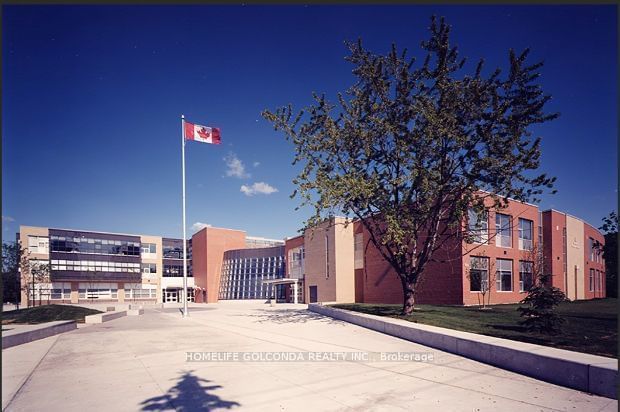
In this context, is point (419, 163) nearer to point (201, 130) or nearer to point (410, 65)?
point (410, 65)

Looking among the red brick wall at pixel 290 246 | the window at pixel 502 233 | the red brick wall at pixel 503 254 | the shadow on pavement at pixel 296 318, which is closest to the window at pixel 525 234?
the red brick wall at pixel 503 254

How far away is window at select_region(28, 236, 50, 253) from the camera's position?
54.1 m

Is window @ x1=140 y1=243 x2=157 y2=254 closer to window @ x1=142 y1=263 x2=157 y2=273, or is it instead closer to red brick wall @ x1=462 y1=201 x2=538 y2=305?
window @ x1=142 y1=263 x2=157 y2=273

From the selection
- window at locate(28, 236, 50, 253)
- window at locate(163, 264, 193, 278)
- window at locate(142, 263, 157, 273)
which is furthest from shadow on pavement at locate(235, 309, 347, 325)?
window at locate(163, 264, 193, 278)

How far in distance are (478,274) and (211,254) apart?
47918 millimetres

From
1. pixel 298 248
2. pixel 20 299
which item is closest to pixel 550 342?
pixel 298 248

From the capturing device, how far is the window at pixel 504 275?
2844 cm

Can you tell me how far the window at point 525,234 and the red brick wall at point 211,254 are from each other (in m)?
47.6

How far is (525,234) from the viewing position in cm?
3130

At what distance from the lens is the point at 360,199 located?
17.5 metres

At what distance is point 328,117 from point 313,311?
13.8 metres

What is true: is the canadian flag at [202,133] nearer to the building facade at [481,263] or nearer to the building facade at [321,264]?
the building facade at [481,263]

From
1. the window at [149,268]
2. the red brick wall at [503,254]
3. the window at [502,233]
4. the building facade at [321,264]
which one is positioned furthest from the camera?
the window at [149,268]

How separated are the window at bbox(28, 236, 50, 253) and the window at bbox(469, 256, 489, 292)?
5943 cm
